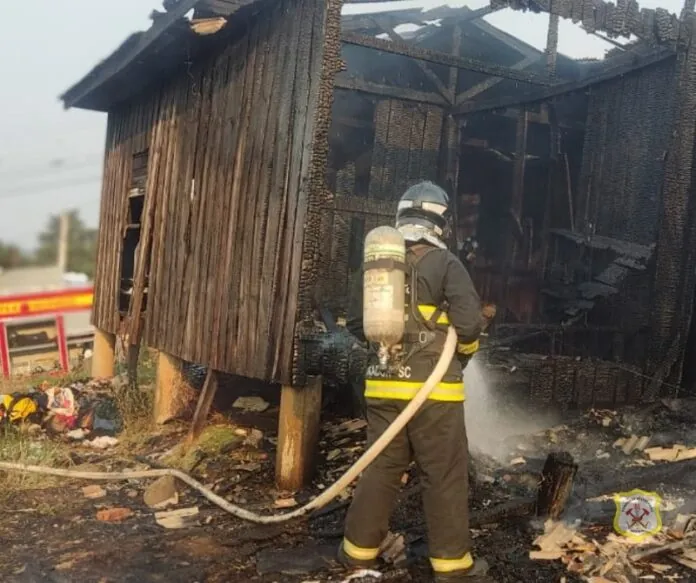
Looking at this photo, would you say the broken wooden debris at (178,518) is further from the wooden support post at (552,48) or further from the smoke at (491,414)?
Result: the wooden support post at (552,48)

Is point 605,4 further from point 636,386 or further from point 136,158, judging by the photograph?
point 136,158

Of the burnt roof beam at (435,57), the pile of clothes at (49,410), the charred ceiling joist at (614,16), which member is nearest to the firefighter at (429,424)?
the charred ceiling joist at (614,16)

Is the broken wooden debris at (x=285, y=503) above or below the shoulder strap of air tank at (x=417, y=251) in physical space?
below

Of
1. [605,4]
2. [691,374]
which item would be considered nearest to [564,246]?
[691,374]

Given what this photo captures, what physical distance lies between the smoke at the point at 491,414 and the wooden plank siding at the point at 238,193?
2364 millimetres

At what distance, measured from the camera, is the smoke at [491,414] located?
7195 mm

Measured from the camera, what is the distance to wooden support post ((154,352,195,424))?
8.45m

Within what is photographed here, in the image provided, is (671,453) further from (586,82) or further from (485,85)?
(485,85)

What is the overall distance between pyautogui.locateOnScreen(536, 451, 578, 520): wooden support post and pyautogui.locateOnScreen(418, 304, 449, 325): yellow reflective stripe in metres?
1.57

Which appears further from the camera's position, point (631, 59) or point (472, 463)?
point (631, 59)

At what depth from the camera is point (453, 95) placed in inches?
481

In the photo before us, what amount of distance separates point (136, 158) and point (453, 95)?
5576mm

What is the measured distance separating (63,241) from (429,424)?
2.36 meters

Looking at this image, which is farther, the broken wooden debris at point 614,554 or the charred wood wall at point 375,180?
the charred wood wall at point 375,180
